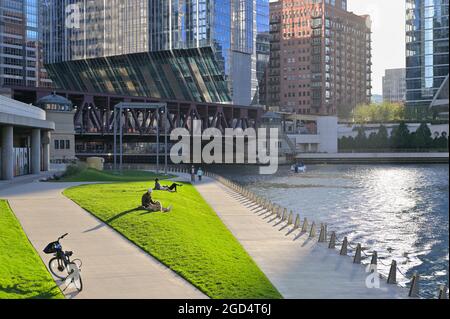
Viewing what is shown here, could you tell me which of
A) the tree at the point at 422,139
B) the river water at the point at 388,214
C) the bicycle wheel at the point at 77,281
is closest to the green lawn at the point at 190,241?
the bicycle wheel at the point at 77,281

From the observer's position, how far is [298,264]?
26188 millimetres

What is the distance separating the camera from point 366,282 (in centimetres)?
2347

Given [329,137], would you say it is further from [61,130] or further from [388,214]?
[388,214]

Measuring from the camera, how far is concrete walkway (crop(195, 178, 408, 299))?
844 inches

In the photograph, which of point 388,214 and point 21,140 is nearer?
point 388,214

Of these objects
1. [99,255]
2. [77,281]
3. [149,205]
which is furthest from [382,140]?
[77,281]

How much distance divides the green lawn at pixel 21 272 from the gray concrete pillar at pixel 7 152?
1233 inches

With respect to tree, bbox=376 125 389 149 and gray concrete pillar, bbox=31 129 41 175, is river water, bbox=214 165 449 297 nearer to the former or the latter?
gray concrete pillar, bbox=31 129 41 175

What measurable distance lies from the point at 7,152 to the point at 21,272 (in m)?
40.0

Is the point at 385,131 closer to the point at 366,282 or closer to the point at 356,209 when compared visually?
the point at 356,209

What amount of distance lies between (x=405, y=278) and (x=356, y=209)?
29.8 metres

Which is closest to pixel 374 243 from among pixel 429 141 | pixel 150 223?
pixel 150 223

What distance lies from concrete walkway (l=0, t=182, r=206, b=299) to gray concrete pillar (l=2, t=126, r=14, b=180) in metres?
17.5

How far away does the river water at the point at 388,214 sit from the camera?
3309 centimetres
